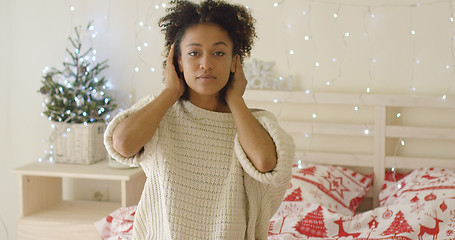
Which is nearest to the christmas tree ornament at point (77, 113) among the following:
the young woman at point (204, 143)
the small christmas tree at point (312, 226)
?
A: the small christmas tree at point (312, 226)

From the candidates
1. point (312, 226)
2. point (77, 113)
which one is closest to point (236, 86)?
point (312, 226)

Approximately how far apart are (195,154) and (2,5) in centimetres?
221

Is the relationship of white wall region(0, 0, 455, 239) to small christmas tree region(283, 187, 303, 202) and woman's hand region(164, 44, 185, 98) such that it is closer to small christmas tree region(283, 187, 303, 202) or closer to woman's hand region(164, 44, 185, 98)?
small christmas tree region(283, 187, 303, 202)

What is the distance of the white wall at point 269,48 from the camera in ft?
8.25

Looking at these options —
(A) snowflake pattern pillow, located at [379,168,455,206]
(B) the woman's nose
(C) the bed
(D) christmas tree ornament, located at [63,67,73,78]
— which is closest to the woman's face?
(B) the woman's nose

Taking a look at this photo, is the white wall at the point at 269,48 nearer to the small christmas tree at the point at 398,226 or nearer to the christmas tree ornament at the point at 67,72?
the christmas tree ornament at the point at 67,72

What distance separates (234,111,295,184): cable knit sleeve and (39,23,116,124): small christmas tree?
5.35 ft

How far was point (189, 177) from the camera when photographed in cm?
110

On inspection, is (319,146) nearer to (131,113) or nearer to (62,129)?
(62,129)

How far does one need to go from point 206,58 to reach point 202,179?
0.80 ft

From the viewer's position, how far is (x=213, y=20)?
112 centimetres

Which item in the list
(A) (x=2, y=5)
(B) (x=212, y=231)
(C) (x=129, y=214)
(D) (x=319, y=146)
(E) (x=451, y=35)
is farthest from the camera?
(A) (x=2, y=5)

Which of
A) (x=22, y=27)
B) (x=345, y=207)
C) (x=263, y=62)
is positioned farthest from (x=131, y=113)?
(x=22, y=27)

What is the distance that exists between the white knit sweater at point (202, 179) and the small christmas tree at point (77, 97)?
4.99 ft
